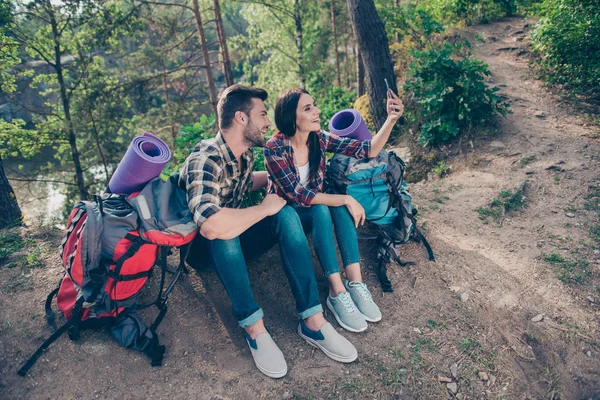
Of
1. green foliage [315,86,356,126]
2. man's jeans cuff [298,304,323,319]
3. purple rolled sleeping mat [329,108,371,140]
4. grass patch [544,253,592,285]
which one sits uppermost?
purple rolled sleeping mat [329,108,371,140]

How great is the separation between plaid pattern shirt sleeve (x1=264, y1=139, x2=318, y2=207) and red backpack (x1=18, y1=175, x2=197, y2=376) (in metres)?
0.66

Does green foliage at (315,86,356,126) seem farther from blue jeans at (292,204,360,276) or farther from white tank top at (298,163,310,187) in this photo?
blue jeans at (292,204,360,276)

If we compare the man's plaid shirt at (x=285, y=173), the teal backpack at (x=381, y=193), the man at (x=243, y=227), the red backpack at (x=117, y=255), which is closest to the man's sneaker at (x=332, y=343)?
the man at (x=243, y=227)

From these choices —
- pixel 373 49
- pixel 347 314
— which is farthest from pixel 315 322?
pixel 373 49

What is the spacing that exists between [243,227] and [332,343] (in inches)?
37.0

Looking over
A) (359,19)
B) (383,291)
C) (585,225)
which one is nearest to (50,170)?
(359,19)

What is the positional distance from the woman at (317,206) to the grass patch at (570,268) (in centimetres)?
164

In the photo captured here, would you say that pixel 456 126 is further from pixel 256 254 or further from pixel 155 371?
pixel 155 371

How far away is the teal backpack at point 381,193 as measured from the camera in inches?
128

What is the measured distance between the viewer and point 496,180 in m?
4.71

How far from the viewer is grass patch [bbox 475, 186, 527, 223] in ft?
13.5

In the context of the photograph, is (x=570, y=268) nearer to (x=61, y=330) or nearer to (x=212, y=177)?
(x=212, y=177)

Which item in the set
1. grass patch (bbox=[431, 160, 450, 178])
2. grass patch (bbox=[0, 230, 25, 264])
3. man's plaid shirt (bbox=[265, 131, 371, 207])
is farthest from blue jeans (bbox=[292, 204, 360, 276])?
grass patch (bbox=[431, 160, 450, 178])

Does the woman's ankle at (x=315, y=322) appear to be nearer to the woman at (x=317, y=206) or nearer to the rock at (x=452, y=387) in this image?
the woman at (x=317, y=206)
